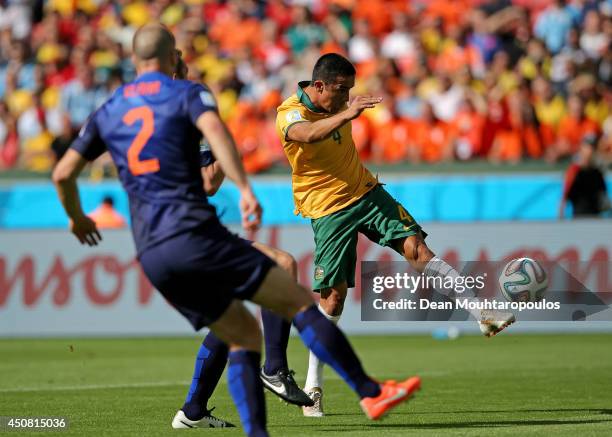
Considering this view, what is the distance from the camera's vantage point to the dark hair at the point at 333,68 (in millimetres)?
9062

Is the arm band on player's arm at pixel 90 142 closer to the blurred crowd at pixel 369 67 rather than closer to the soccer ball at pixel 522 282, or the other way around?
the soccer ball at pixel 522 282

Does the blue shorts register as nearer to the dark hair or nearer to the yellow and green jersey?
the dark hair

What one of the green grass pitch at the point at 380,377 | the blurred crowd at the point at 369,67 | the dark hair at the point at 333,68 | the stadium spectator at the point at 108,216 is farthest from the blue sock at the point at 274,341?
the blurred crowd at the point at 369,67

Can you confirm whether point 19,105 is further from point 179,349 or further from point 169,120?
point 169,120

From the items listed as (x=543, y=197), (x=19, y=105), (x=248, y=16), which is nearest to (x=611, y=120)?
(x=543, y=197)

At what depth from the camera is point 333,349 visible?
22.4 feet

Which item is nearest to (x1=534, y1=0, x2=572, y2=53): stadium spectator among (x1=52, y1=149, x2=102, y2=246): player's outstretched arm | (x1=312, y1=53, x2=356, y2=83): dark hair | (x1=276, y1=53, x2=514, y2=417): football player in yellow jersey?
(x1=276, y1=53, x2=514, y2=417): football player in yellow jersey

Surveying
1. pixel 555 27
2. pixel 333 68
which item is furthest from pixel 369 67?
pixel 333 68

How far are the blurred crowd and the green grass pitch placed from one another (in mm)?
3693

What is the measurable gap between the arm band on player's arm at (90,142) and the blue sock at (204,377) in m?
2.14

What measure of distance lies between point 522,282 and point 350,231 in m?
1.44

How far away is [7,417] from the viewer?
9062 millimetres

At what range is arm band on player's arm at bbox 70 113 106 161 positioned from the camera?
6.75 m

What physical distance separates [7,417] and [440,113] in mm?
12312
